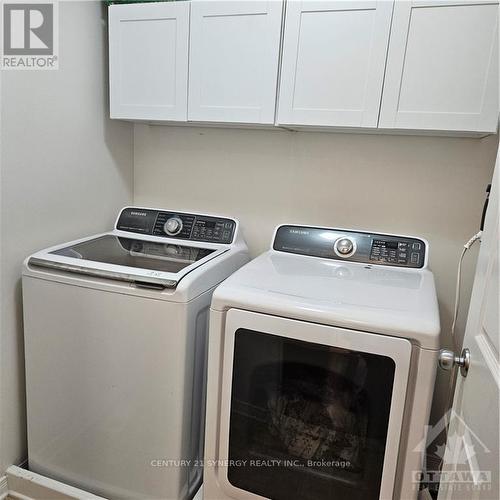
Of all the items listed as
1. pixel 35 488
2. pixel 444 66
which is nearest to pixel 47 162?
pixel 35 488

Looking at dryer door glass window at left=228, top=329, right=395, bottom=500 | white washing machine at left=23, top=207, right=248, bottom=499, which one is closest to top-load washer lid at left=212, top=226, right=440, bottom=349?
dryer door glass window at left=228, top=329, right=395, bottom=500

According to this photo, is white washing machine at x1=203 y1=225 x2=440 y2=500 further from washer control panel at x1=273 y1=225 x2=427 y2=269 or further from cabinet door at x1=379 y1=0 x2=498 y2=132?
cabinet door at x1=379 y1=0 x2=498 y2=132

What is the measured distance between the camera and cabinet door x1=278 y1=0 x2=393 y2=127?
4.66 ft

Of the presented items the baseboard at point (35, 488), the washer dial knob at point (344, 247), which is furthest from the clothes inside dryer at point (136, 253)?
the baseboard at point (35, 488)

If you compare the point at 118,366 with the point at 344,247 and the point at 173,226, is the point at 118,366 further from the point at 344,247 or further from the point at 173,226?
the point at 344,247

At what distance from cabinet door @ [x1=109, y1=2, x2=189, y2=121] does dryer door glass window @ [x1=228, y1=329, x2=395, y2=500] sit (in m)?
1.05

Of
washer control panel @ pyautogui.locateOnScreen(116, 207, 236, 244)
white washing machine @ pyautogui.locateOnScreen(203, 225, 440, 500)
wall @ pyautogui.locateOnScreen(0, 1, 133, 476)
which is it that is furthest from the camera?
washer control panel @ pyautogui.locateOnScreen(116, 207, 236, 244)

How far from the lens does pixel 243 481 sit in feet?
4.45

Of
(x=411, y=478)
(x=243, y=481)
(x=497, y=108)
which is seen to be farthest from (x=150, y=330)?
(x=497, y=108)

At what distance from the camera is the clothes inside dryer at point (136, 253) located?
154 cm

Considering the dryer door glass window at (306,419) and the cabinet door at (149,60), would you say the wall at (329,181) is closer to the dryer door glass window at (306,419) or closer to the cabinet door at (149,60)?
the cabinet door at (149,60)

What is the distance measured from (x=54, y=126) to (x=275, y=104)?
0.88 m

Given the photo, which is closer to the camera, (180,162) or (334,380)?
(334,380)

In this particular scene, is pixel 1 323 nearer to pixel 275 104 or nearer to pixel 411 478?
pixel 275 104
